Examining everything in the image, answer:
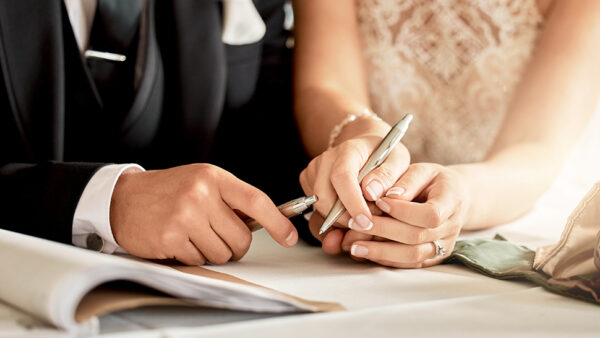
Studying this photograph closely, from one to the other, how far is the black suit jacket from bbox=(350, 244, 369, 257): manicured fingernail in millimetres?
293

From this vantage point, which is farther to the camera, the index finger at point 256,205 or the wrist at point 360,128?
the wrist at point 360,128

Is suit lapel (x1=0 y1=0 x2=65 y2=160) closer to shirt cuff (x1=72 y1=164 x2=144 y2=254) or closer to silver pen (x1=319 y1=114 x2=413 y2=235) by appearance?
shirt cuff (x1=72 y1=164 x2=144 y2=254)

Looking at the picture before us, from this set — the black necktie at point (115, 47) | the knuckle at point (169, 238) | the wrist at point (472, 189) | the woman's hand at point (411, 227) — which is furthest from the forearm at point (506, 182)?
the black necktie at point (115, 47)

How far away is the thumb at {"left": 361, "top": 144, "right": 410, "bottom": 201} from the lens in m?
0.63

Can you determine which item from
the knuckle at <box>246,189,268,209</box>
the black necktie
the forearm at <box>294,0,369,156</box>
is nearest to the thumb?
the knuckle at <box>246,189,268,209</box>

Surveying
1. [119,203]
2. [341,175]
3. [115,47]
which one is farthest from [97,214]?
[115,47]

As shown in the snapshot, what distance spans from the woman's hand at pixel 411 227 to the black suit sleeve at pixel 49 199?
0.90 ft

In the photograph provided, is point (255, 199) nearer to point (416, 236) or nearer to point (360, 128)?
point (416, 236)

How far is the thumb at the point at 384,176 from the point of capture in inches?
24.7

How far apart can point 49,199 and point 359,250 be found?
1.11 ft

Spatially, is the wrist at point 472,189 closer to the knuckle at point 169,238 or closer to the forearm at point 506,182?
the forearm at point 506,182

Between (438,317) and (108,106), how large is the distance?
66 cm

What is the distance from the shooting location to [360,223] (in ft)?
2.02

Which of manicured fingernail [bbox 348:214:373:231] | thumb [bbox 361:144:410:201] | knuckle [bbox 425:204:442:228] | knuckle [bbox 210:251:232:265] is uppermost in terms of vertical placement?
thumb [bbox 361:144:410:201]
